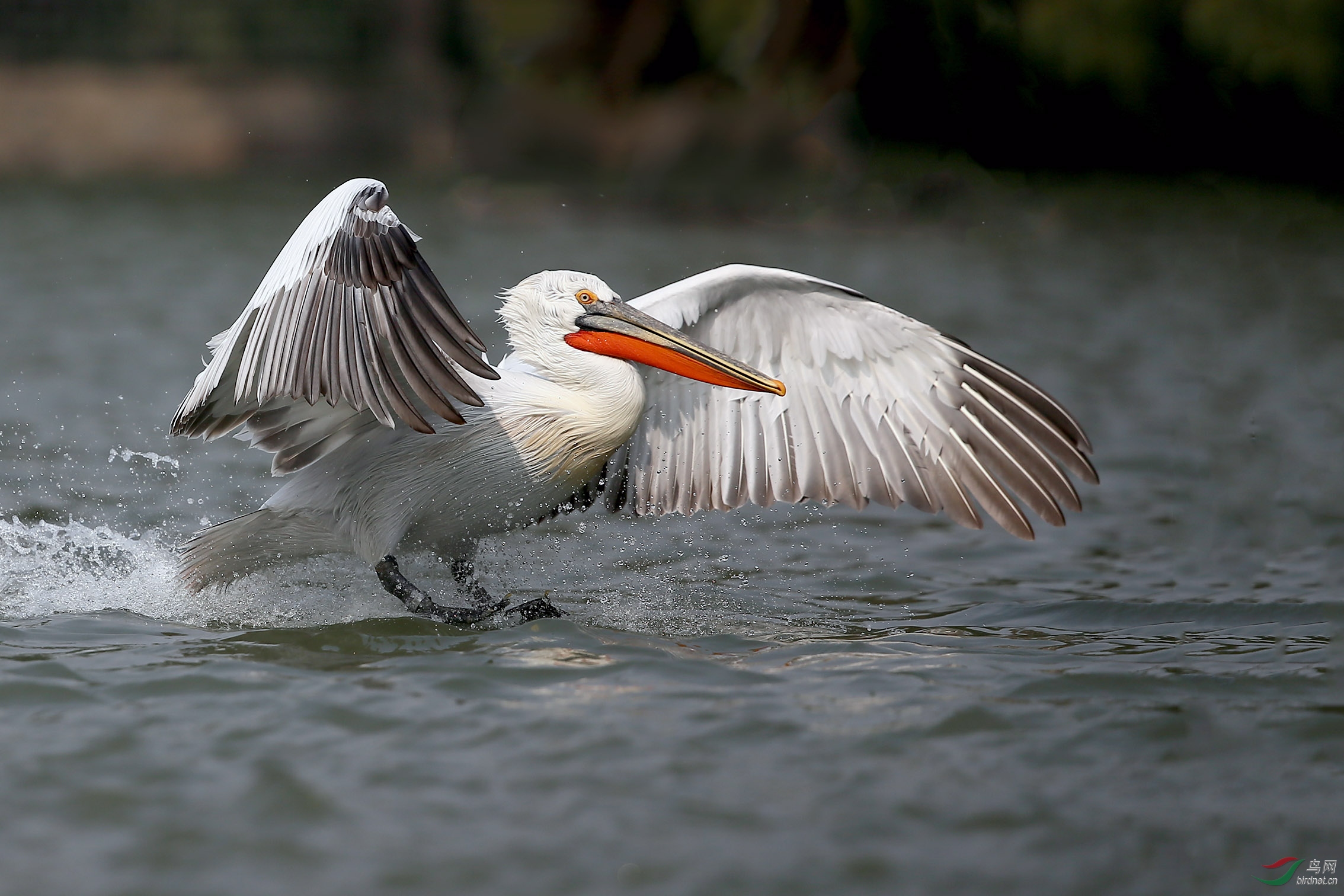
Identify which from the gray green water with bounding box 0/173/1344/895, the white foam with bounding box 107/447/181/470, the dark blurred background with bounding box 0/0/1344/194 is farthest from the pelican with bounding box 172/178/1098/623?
the dark blurred background with bounding box 0/0/1344/194

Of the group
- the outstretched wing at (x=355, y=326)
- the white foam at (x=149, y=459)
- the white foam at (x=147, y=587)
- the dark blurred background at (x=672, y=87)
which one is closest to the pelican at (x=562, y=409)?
the outstretched wing at (x=355, y=326)

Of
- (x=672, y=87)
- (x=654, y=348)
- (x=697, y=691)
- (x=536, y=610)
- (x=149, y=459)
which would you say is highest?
(x=672, y=87)

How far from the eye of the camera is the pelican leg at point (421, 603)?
4750mm

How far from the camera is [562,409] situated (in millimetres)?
4738

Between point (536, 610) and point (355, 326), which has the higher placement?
point (355, 326)

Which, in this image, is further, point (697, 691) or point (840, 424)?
point (840, 424)

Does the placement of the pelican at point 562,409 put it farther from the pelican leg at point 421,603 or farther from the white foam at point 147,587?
the white foam at point 147,587

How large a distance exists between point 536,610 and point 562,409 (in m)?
0.70

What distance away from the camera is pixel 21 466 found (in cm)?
689

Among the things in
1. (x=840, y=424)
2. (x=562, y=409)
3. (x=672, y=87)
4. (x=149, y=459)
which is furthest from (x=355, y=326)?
(x=672, y=87)

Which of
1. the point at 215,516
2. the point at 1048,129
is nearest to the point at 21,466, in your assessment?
the point at 215,516

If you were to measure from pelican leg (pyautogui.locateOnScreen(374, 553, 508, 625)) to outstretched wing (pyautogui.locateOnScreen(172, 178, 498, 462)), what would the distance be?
752mm

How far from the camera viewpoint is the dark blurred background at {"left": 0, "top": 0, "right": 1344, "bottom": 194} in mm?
14930

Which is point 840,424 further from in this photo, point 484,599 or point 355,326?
point 355,326
